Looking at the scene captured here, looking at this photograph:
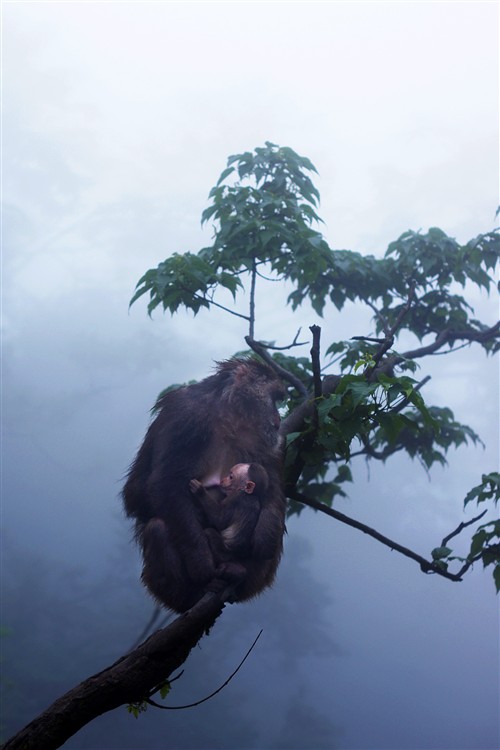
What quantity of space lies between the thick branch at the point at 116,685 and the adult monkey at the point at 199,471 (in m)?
0.20

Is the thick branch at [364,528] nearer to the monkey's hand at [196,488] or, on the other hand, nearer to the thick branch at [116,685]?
the monkey's hand at [196,488]

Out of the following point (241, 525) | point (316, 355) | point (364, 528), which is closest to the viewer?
point (241, 525)

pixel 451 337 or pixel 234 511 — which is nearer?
pixel 234 511

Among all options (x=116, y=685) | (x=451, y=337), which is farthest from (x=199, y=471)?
(x=451, y=337)

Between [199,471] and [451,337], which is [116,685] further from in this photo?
[451,337]

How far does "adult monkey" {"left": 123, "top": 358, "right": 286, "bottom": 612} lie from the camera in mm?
2289

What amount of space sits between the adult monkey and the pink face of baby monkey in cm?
5

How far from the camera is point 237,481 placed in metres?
2.35

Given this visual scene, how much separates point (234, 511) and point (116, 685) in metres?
0.63

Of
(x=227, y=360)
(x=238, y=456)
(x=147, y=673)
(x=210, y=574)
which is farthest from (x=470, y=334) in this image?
(x=147, y=673)

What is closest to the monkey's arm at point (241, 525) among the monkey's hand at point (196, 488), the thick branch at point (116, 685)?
the monkey's hand at point (196, 488)

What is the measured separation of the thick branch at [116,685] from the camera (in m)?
2.05

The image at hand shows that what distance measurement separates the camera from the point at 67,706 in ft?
6.76

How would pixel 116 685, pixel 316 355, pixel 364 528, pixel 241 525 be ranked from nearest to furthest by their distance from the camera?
pixel 116 685, pixel 241 525, pixel 316 355, pixel 364 528
